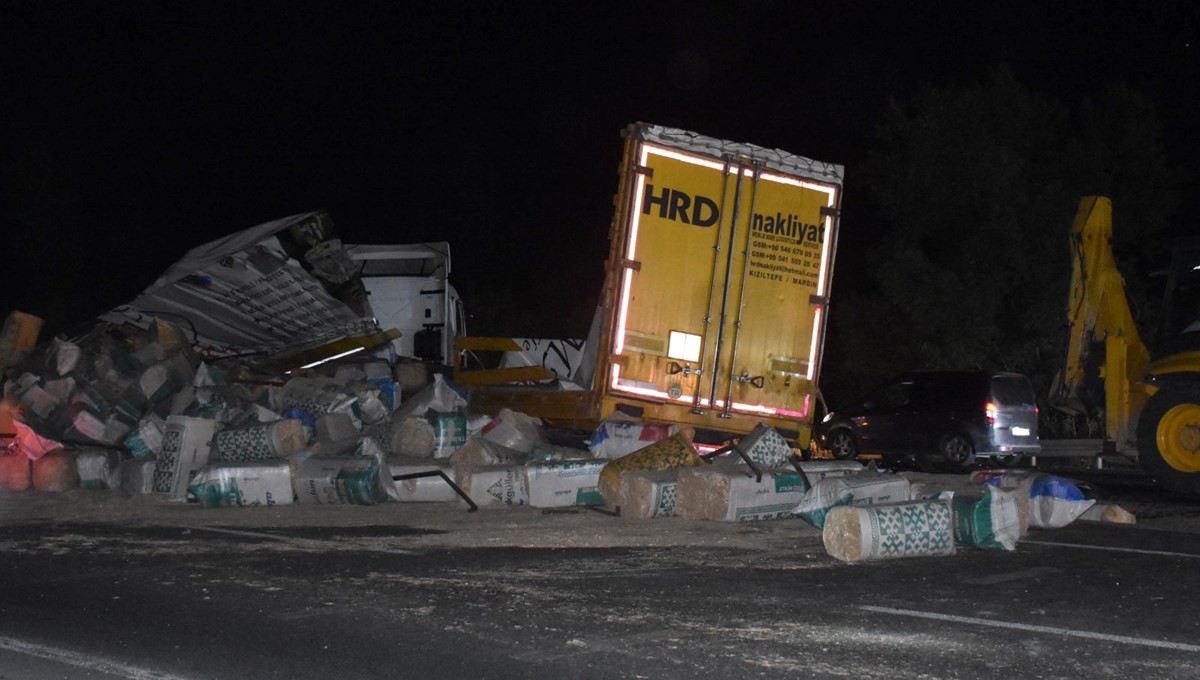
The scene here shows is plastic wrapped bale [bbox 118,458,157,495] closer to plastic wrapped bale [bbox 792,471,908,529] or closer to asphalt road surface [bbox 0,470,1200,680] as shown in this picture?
asphalt road surface [bbox 0,470,1200,680]

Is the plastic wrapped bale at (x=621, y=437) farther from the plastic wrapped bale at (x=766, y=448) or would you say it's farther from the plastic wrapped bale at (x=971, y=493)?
the plastic wrapped bale at (x=971, y=493)

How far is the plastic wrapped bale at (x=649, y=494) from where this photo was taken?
930 cm

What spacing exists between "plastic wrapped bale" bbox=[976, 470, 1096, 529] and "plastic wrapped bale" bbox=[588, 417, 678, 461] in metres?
3.23

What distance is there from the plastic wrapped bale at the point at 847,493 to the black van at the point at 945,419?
849cm

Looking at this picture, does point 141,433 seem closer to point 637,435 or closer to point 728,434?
point 637,435

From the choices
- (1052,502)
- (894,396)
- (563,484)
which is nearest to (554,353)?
(894,396)

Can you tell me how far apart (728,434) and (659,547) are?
3.71m

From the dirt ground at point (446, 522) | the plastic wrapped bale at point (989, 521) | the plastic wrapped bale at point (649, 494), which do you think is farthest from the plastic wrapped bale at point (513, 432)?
the plastic wrapped bale at point (989, 521)

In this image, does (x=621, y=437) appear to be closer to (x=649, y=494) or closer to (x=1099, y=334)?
(x=649, y=494)

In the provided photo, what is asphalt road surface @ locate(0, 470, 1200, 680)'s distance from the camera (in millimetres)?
5051

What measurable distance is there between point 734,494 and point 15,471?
719 cm

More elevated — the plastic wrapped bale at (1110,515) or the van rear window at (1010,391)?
the van rear window at (1010,391)

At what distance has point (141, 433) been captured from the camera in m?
11.9

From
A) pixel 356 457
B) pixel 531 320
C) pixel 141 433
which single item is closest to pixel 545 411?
pixel 356 457
